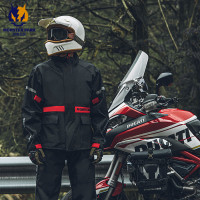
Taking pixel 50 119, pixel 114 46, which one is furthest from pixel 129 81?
pixel 114 46

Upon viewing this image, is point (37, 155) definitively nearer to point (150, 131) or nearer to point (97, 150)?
point (97, 150)

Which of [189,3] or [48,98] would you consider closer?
[48,98]

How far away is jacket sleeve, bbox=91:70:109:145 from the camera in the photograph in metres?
3.62

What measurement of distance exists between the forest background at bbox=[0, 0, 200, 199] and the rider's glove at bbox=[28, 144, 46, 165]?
3.51 m

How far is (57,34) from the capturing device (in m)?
3.60

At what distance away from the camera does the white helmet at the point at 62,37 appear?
3.53 metres

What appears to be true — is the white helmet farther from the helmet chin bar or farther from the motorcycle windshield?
the motorcycle windshield

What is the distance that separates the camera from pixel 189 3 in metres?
7.49

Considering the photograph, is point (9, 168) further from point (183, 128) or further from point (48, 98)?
point (183, 128)

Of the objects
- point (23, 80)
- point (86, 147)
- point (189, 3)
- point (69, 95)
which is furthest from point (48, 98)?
point (23, 80)

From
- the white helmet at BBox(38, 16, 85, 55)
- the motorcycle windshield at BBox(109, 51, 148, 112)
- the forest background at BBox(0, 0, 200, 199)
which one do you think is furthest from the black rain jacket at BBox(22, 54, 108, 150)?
the forest background at BBox(0, 0, 200, 199)

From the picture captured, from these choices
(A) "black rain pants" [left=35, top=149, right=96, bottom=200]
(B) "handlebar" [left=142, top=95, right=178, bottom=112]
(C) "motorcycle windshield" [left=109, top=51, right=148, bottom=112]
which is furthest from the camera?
(C) "motorcycle windshield" [left=109, top=51, right=148, bottom=112]

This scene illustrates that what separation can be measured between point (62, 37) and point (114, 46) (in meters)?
4.14

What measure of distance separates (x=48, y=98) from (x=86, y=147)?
463mm
